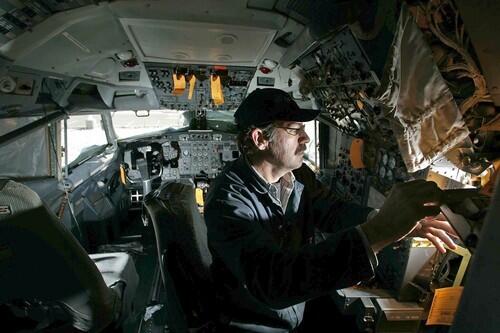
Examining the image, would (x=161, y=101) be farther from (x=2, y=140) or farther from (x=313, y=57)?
(x=313, y=57)

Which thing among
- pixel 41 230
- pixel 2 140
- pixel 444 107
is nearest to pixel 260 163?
pixel 444 107

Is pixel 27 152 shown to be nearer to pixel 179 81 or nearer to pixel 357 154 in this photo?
pixel 179 81

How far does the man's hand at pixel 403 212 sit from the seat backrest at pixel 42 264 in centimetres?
170

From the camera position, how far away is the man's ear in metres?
1.45

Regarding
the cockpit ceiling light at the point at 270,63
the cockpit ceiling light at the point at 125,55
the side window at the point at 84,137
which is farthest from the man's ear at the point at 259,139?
the side window at the point at 84,137

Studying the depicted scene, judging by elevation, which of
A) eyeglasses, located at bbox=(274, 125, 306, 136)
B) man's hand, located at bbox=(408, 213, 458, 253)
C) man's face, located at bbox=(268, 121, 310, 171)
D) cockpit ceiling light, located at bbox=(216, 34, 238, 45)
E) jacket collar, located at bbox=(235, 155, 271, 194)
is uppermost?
cockpit ceiling light, located at bbox=(216, 34, 238, 45)

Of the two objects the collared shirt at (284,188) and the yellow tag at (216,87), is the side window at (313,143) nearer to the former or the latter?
the yellow tag at (216,87)

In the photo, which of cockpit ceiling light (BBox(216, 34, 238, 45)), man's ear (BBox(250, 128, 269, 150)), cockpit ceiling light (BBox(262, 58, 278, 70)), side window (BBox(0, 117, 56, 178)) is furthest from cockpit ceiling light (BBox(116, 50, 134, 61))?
man's ear (BBox(250, 128, 269, 150))

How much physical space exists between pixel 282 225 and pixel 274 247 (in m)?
0.44

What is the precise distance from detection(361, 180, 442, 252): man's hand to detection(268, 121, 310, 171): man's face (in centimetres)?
61

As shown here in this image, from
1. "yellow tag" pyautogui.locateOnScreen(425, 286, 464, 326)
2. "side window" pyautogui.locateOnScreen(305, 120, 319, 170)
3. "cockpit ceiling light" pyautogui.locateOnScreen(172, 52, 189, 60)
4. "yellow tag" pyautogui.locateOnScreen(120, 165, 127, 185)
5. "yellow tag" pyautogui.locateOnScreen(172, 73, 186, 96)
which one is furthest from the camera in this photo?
"yellow tag" pyautogui.locateOnScreen(120, 165, 127, 185)

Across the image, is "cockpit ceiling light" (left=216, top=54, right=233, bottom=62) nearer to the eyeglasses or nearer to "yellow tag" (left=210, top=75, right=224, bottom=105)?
"yellow tag" (left=210, top=75, right=224, bottom=105)

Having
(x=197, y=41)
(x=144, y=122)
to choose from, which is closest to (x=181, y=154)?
(x=144, y=122)

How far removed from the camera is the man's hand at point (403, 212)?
0.85 meters
